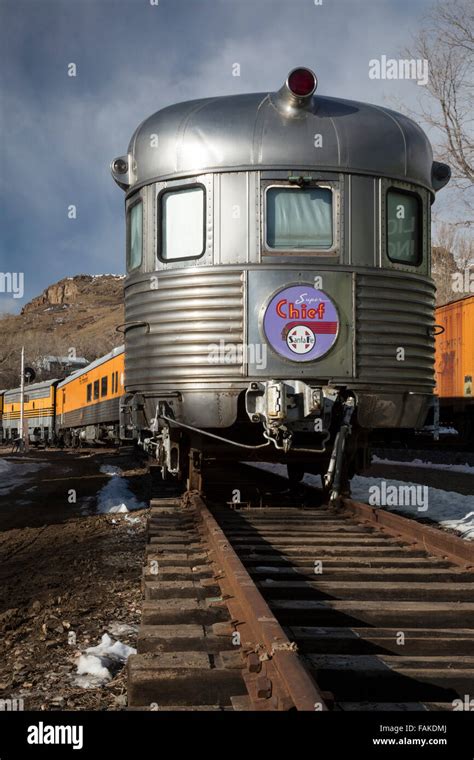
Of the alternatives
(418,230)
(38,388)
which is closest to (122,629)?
(418,230)

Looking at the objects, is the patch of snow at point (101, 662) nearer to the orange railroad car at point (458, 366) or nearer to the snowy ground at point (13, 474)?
the snowy ground at point (13, 474)

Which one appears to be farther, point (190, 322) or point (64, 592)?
point (190, 322)

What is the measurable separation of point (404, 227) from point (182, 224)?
204 cm

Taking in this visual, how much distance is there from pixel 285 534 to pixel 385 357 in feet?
5.81

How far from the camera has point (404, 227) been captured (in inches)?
258

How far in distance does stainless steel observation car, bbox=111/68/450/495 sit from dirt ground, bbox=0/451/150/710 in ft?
4.29

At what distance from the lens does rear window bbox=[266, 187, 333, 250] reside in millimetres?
6062

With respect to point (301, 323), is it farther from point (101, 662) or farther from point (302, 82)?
point (101, 662)

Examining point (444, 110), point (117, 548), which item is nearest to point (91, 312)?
point (444, 110)

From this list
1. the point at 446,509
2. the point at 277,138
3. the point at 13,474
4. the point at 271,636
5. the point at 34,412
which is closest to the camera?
the point at 271,636

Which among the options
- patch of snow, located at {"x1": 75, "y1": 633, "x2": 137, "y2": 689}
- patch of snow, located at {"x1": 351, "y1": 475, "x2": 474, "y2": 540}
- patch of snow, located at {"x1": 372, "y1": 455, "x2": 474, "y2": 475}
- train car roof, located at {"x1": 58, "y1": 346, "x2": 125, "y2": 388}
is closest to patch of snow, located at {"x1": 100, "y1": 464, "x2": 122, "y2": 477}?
train car roof, located at {"x1": 58, "y1": 346, "x2": 125, "y2": 388}

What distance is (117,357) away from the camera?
794 inches

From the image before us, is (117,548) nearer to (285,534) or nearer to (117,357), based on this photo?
(285,534)
